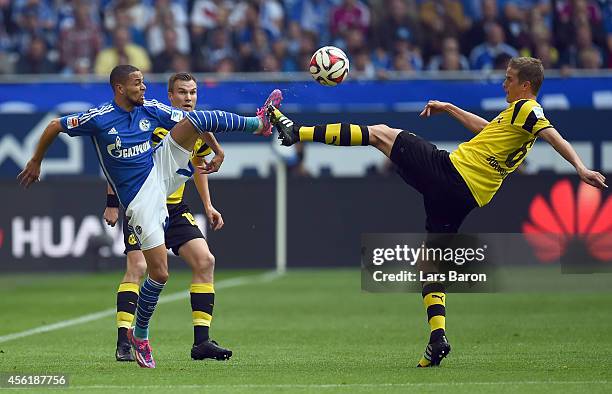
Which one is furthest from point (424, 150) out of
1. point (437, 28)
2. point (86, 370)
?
point (437, 28)

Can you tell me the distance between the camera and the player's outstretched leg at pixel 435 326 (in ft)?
31.3

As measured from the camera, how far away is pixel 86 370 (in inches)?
373

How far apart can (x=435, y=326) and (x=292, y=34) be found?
1273cm

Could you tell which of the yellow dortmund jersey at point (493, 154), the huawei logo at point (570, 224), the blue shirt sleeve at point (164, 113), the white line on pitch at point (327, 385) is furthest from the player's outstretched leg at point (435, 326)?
the huawei logo at point (570, 224)

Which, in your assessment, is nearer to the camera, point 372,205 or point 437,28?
point 372,205

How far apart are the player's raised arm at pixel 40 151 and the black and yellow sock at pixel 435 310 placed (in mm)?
2940

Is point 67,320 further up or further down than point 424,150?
further down

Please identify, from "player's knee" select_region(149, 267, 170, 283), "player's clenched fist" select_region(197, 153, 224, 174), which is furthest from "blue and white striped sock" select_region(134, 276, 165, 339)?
"player's clenched fist" select_region(197, 153, 224, 174)

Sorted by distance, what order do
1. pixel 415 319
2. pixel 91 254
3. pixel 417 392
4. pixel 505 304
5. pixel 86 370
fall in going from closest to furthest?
pixel 417 392 → pixel 86 370 → pixel 415 319 → pixel 505 304 → pixel 91 254

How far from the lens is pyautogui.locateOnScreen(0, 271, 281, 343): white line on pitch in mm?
12672

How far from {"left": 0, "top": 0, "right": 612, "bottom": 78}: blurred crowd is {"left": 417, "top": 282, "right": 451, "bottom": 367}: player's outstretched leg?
9.96 m

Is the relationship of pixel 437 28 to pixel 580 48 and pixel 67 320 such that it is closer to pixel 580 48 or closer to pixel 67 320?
pixel 580 48

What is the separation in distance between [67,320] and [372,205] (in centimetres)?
681

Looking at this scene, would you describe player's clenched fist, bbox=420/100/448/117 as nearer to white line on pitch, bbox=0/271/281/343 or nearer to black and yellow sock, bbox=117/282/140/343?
black and yellow sock, bbox=117/282/140/343
